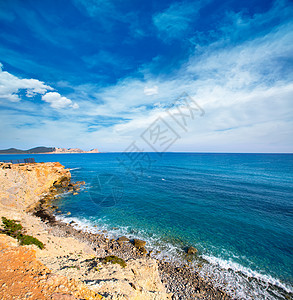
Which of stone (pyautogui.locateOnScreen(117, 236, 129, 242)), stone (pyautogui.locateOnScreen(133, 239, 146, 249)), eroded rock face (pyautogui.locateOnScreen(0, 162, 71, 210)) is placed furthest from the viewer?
eroded rock face (pyautogui.locateOnScreen(0, 162, 71, 210))

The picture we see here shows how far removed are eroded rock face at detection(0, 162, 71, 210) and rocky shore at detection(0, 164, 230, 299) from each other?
883 cm

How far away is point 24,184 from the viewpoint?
3011 centimetres

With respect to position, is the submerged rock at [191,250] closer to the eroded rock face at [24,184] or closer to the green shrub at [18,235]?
the green shrub at [18,235]

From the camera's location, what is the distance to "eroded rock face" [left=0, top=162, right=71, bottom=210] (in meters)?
24.9

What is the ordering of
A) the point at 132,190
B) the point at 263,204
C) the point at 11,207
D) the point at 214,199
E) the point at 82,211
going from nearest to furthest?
1. the point at 11,207
2. the point at 82,211
3. the point at 263,204
4. the point at 214,199
5. the point at 132,190

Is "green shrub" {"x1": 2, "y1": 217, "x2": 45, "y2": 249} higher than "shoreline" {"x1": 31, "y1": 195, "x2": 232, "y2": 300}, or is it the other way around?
"green shrub" {"x1": 2, "y1": 217, "x2": 45, "y2": 249}

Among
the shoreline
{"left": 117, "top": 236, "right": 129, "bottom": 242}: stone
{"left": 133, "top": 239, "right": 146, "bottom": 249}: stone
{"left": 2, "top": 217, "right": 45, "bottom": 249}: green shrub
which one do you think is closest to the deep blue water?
→ {"left": 133, "top": 239, "right": 146, "bottom": 249}: stone

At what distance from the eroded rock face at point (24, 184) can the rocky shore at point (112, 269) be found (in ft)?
29.0

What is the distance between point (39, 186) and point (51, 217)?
15697 millimetres

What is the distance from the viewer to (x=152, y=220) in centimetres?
2222

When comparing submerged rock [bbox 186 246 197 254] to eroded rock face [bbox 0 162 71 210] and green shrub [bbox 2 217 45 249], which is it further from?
eroded rock face [bbox 0 162 71 210]

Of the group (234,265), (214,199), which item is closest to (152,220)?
(234,265)

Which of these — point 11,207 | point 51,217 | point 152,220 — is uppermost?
point 11,207

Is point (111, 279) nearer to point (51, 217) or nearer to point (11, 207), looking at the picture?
point (51, 217)
